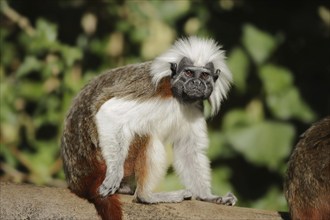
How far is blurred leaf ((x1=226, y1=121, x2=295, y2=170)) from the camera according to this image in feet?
28.0

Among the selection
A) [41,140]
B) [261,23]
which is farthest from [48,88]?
[261,23]

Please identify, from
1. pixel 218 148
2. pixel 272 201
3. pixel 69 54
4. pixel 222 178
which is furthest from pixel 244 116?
pixel 69 54

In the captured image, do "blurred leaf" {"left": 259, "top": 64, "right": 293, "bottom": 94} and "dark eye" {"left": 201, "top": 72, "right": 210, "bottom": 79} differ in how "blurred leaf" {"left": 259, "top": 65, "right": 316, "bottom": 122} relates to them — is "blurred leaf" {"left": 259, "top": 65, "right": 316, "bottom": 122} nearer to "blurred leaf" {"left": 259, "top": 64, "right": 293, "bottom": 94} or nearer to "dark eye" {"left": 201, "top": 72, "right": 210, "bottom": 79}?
"blurred leaf" {"left": 259, "top": 64, "right": 293, "bottom": 94}

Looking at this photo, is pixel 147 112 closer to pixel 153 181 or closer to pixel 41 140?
pixel 153 181

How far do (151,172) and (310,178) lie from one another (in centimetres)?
136

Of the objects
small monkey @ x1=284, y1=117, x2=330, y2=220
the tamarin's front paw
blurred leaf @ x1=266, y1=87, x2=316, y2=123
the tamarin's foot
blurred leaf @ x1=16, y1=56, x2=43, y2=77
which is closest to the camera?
small monkey @ x1=284, y1=117, x2=330, y2=220

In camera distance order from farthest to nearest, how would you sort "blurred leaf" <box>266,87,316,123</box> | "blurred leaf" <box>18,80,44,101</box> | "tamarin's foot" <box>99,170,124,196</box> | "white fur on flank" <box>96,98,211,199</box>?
"blurred leaf" <box>18,80,44,101</box>
"blurred leaf" <box>266,87,316,123</box>
"white fur on flank" <box>96,98,211,199</box>
"tamarin's foot" <box>99,170,124,196</box>

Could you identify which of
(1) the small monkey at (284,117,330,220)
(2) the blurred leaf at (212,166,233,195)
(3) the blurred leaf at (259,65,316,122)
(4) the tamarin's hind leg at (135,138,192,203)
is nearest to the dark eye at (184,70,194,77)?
(4) the tamarin's hind leg at (135,138,192,203)

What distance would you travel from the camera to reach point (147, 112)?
20.3ft

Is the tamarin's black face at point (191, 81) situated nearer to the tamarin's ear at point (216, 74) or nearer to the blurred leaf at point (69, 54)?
the tamarin's ear at point (216, 74)

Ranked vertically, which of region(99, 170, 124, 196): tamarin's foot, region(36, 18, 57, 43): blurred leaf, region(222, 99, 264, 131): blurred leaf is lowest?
region(222, 99, 264, 131): blurred leaf

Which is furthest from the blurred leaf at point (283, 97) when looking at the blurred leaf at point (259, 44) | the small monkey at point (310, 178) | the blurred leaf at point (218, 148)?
the small monkey at point (310, 178)

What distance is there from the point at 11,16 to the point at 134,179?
3423 mm

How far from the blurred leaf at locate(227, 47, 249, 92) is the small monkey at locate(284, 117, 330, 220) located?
3.21 meters
